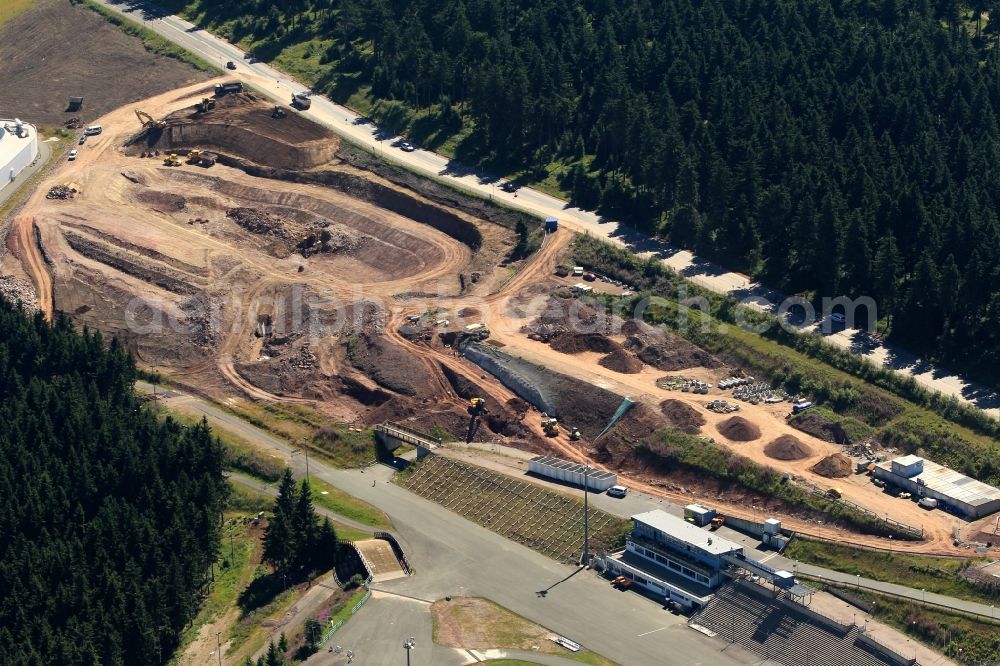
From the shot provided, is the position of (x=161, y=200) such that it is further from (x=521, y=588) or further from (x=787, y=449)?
(x=787, y=449)

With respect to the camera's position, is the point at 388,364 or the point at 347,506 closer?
the point at 347,506

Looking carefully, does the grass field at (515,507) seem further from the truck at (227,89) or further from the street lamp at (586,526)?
the truck at (227,89)

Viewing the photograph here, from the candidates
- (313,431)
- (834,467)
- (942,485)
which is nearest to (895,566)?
(942,485)

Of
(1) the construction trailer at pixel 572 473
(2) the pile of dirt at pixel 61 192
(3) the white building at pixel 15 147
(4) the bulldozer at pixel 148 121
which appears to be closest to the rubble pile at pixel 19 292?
(2) the pile of dirt at pixel 61 192

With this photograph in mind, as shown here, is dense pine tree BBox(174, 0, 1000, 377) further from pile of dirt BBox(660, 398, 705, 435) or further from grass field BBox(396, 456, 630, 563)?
grass field BBox(396, 456, 630, 563)

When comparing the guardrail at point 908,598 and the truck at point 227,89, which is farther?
the truck at point 227,89

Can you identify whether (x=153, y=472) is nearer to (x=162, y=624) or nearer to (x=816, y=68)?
(x=162, y=624)

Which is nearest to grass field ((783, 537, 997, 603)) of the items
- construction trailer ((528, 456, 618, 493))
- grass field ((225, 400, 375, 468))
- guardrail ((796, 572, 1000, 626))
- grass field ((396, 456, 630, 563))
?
guardrail ((796, 572, 1000, 626))

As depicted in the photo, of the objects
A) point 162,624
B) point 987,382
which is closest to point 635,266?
point 987,382
